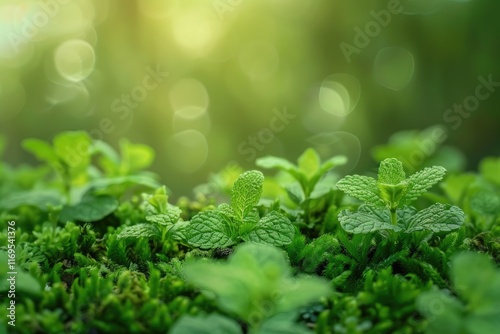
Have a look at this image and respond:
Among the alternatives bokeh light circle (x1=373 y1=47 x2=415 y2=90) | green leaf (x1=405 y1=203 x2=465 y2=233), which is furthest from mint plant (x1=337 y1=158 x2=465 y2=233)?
bokeh light circle (x1=373 y1=47 x2=415 y2=90)

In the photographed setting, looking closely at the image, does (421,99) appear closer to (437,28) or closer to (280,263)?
(437,28)

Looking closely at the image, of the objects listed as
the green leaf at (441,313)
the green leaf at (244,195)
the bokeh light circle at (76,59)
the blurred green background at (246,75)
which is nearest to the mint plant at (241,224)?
the green leaf at (244,195)

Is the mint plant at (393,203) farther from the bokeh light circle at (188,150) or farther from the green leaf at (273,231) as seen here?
the bokeh light circle at (188,150)

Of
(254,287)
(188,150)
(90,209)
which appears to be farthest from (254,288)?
(188,150)

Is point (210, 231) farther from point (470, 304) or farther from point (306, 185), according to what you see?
point (470, 304)

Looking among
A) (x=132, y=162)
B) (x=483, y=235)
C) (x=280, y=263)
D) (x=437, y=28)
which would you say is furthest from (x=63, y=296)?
(x=437, y=28)

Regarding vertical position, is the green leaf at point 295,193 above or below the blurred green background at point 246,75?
below
